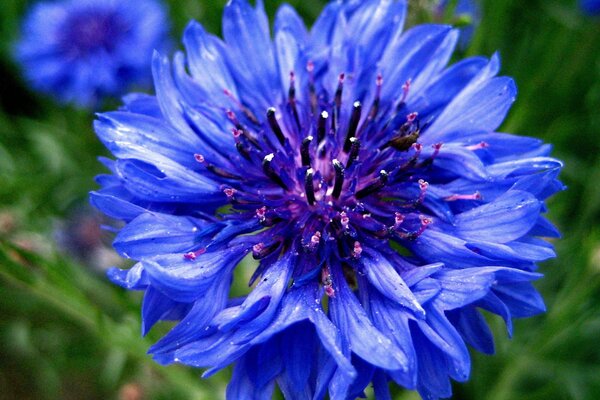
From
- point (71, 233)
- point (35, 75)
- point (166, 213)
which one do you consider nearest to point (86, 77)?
point (35, 75)

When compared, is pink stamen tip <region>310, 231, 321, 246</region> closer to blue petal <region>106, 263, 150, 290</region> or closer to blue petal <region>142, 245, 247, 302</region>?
blue petal <region>142, 245, 247, 302</region>

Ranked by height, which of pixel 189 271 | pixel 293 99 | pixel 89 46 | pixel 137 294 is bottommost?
pixel 137 294

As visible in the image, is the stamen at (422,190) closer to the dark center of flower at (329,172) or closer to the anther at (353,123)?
the dark center of flower at (329,172)

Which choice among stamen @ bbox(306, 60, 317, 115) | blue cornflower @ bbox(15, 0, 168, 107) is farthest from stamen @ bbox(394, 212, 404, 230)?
blue cornflower @ bbox(15, 0, 168, 107)

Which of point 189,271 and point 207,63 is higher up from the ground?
point 207,63

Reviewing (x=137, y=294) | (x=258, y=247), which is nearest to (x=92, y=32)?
(x=137, y=294)

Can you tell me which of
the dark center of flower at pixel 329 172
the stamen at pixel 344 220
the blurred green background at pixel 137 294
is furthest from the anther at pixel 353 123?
the blurred green background at pixel 137 294

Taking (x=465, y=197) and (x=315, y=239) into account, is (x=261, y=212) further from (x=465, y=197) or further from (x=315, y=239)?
(x=465, y=197)
